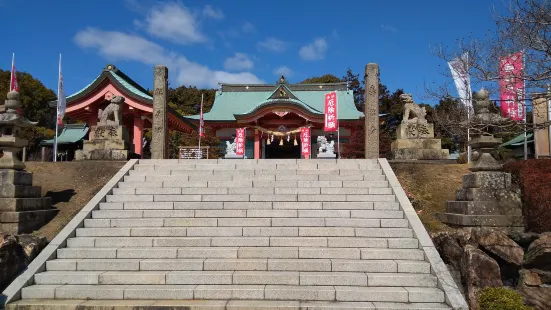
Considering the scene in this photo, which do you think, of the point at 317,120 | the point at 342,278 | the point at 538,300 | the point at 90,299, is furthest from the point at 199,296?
the point at 317,120

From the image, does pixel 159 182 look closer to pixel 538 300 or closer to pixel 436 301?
pixel 436 301

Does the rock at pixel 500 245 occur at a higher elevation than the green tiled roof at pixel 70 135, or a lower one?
lower

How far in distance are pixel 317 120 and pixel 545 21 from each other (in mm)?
13452

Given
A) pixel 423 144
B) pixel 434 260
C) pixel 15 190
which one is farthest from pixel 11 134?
pixel 423 144

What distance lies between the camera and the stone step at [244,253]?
5684 mm

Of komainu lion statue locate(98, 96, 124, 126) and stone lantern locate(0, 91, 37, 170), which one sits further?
komainu lion statue locate(98, 96, 124, 126)

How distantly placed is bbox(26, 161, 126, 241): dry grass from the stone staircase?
1106 millimetres

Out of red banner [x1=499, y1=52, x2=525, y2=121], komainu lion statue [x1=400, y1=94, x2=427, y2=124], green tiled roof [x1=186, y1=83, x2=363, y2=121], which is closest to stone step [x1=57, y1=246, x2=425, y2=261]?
red banner [x1=499, y1=52, x2=525, y2=121]

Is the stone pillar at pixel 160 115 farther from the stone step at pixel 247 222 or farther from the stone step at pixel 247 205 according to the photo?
the stone step at pixel 247 222

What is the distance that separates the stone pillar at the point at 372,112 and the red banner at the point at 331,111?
708cm

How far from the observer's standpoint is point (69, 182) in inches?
367

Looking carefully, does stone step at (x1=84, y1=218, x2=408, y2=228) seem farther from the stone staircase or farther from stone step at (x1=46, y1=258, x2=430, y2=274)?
stone step at (x1=46, y1=258, x2=430, y2=274)

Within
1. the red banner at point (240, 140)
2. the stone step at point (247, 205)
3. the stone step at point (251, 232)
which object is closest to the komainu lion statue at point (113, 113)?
the stone step at point (247, 205)

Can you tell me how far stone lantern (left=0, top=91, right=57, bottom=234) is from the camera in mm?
6836
